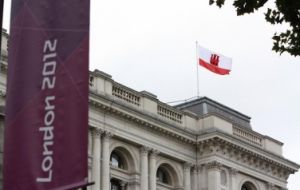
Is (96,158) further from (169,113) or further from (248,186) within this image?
(248,186)

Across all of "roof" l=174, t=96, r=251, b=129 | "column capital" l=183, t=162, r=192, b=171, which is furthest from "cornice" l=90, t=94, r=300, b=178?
"roof" l=174, t=96, r=251, b=129

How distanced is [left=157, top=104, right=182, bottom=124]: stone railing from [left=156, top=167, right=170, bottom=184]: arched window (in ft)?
8.94

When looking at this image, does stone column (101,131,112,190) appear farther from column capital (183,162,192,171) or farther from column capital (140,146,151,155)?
column capital (183,162,192,171)

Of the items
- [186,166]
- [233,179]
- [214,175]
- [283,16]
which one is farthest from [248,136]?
[283,16]

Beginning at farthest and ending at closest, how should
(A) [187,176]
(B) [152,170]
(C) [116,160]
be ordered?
(A) [187,176] < (B) [152,170] < (C) [116,160]

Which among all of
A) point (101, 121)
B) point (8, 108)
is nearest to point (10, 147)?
point (8, 108)

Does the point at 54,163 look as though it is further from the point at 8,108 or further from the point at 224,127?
the point at 224,127

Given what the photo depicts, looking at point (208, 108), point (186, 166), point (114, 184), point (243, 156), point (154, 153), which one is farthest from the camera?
point (208, 108)

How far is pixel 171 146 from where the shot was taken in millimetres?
43094

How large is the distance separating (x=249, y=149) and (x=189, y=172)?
151 inches

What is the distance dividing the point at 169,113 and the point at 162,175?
3.24 m

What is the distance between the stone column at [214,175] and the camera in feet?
143

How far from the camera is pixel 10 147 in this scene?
516 inches

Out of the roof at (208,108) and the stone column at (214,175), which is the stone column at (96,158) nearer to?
the stone column at (214,175)
